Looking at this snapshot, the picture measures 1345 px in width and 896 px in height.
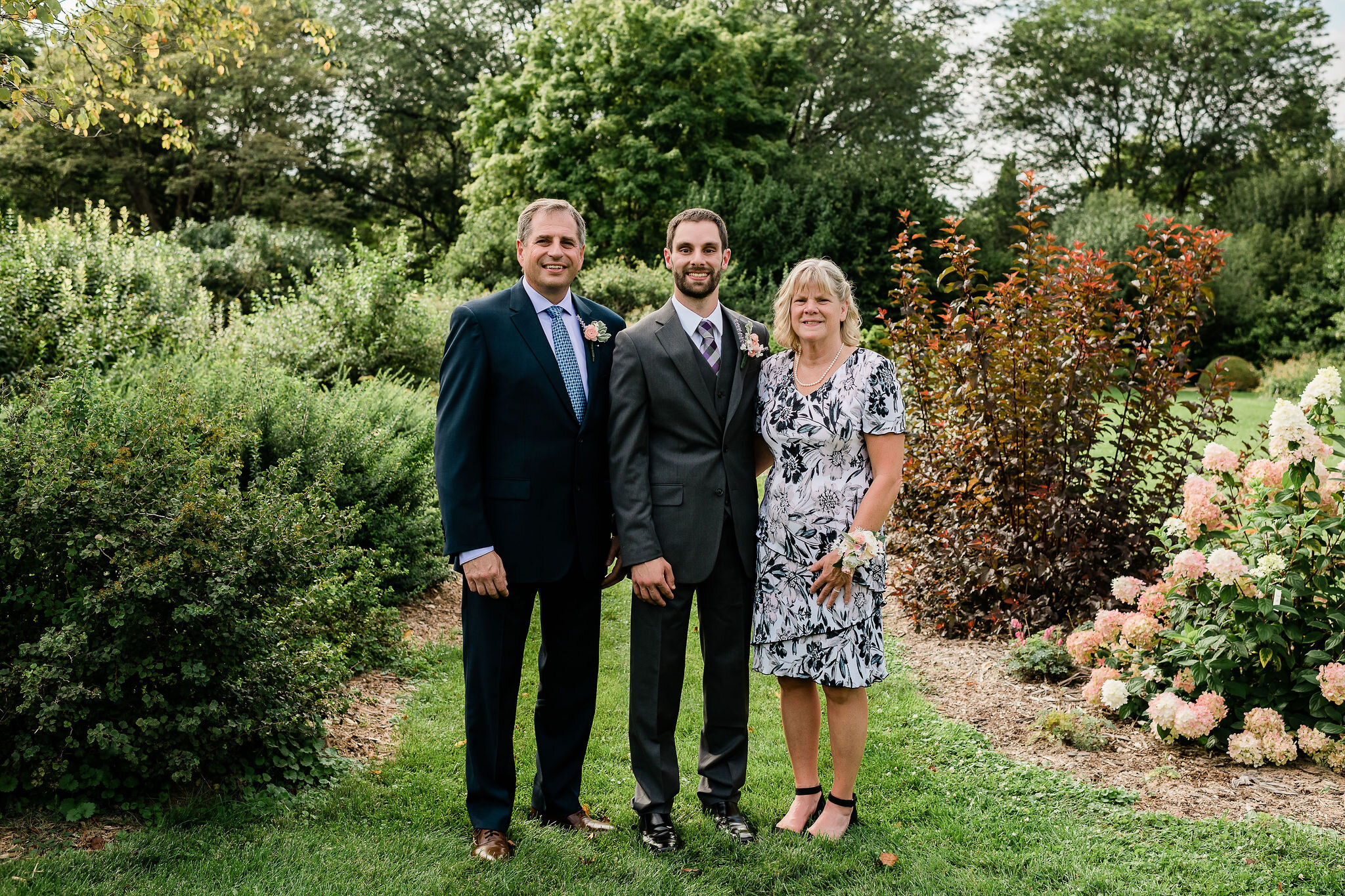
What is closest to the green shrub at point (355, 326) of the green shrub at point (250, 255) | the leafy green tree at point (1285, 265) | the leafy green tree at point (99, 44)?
the green shrub at point (250, 255)

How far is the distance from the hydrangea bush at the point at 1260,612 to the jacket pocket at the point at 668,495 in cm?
239

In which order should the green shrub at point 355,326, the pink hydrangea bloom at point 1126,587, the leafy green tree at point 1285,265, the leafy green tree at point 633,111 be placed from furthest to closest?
the leafy green tree at point 1285,265 → the leafy green tree at point 633,111 → the green shrub at point 355,326 → the pink hydrangea bloom at point 1126,587

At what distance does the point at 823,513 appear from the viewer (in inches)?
137

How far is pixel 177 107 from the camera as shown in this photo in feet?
82.5

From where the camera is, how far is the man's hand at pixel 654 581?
3.38m

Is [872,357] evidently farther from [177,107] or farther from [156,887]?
[177,107]

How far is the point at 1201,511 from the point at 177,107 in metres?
27.9

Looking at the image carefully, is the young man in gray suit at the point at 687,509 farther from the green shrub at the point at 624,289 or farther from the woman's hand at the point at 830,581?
the green shrub at the point at 624,289

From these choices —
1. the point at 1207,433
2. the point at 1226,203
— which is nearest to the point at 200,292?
the point at 1207,433

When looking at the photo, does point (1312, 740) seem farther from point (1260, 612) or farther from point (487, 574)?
point (487, 574)

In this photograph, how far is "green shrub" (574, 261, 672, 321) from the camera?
→ 665 inches

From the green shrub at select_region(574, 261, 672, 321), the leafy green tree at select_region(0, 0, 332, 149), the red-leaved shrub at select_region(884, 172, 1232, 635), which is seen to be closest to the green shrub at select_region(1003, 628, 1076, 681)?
the red-leaved shrub at select_region(884, 172, 1232, 635)

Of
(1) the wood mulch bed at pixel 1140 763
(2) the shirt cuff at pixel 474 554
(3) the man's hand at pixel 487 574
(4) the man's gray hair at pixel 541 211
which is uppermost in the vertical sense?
(4) the man's gray hair at pixel 541 211

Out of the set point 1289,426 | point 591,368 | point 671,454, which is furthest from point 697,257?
point 1289,426
